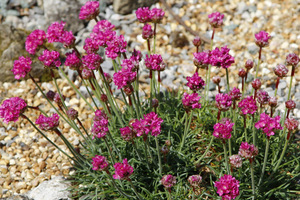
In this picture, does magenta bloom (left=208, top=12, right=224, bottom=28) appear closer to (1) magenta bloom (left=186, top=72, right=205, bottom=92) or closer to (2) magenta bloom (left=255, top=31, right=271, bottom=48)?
(2) magenta bloom (left=255, top=31, right=271, bottom=48)

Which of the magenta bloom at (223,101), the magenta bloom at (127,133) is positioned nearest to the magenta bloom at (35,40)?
the magenta bloom at (127,133)

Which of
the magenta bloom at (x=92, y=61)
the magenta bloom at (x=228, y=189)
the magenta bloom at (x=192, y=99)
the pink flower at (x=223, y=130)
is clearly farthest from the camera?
the magenta bloom at (x=92, y=61)

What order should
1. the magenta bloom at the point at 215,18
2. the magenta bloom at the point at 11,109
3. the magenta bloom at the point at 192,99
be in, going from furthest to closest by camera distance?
the magenta bloom at the point at 215,18
the magenta bloom at the point at 11,109
the magenta bloom at the point at 192,99

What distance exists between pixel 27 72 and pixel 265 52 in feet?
13.0

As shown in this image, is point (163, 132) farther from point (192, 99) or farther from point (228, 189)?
point (228, 189)

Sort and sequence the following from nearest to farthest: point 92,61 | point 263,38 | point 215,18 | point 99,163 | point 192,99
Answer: point 99,163 < point 192,99 < point 92,61 < point 263,38 < point 215,18

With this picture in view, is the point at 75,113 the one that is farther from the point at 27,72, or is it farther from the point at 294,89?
the point at 294,89

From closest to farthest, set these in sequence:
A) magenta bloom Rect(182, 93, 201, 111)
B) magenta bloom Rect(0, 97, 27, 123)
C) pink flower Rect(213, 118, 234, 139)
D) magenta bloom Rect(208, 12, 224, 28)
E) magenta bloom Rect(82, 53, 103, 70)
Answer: pink flower Rect(213, 118, 234, 139) < magenta bloom Rect(182, 93, 201, 111) < magenta bloom Rect(0, 97, 27, 123) < magenta bloom Rect(82, 53, 103, 70) < magenta bloom Rect(208, 12, 224, 28)

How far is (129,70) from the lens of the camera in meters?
2.88

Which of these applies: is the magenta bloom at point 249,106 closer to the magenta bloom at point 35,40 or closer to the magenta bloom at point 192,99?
the magenta bloom at point 192,99

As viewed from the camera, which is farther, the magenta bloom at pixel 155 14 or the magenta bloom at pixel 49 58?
the magenta bloom at pixel 155 14

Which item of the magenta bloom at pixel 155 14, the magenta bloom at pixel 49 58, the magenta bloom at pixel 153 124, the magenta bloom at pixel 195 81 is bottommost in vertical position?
the magenta bloom at pixel 153 124

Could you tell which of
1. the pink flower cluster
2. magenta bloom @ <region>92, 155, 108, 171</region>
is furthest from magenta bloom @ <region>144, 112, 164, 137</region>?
the pink flower cluster

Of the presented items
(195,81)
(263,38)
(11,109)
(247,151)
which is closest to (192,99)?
(195,81)
